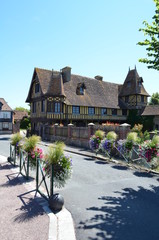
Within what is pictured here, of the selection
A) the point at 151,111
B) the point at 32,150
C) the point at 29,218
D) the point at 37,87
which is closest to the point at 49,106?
the point at 37,87

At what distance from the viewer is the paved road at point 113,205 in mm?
3869

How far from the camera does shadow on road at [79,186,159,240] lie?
12.4ft

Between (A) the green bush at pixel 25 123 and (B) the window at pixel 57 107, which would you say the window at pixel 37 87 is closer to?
(B) the window at pixel 57 107

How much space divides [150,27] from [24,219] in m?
8.19

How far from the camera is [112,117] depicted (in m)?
30.8

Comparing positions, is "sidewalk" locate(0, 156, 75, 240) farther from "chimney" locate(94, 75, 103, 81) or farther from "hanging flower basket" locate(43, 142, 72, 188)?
"chimney" locate(94, 75, 103, 81)

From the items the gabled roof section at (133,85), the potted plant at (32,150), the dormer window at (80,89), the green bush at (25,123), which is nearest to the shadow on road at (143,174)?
the potted plant at (32,150)

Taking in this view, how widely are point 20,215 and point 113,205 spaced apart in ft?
8.10

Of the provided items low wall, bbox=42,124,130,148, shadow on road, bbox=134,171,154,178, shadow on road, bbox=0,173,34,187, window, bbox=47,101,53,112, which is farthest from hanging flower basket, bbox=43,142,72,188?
window, bbox=47,101,53,112

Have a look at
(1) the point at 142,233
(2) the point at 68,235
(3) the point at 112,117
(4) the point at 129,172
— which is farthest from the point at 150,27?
(3) the point at 112,117

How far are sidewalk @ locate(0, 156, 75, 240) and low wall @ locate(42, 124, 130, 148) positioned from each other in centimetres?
828

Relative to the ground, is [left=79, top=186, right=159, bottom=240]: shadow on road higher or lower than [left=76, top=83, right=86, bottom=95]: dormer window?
lower

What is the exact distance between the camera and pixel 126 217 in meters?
4.48

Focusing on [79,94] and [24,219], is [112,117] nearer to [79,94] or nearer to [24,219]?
[79,94]
